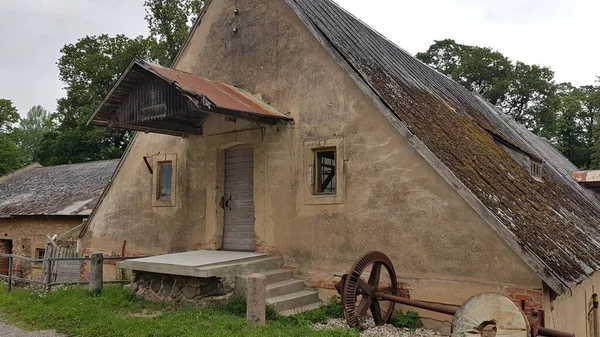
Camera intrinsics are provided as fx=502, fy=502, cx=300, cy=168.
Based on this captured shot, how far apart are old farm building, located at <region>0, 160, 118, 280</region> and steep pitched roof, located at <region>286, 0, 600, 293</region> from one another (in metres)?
12.1

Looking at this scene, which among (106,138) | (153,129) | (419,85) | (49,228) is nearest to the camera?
(153,129)

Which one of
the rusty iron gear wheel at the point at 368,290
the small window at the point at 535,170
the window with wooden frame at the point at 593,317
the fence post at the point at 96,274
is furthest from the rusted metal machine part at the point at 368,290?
the small window at the point at 535,170

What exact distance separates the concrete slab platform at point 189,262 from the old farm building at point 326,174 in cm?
10

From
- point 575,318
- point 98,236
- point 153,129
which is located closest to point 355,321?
point 575,318

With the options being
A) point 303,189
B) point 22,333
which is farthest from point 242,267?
point 22,333

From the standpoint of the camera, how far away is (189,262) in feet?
30.2

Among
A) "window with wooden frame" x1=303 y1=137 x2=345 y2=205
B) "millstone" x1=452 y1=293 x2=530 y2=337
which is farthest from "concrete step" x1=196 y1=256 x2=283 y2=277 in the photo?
"millstone" x1=452 y1=293 x2=530 y2=337

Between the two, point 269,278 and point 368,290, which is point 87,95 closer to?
point 269,278

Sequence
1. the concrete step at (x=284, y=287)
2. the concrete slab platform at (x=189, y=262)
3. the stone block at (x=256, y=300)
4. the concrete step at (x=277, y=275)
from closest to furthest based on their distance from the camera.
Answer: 1. the stone block at (x=256, y=300)
2. the concrete slab platform at (x=189, y=262)
3. the concrete step at (x=284, y=287)
4. the concrete step at (x=277, y=275)

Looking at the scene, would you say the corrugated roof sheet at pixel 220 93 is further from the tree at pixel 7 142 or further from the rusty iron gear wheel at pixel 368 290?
the tree at pixel 7 142

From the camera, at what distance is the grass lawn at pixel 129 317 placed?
727 centimetres

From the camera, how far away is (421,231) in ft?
27.9

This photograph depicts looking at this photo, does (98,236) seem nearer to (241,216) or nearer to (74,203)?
(241,216)

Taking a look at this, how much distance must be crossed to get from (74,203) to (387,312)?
15.4 m
